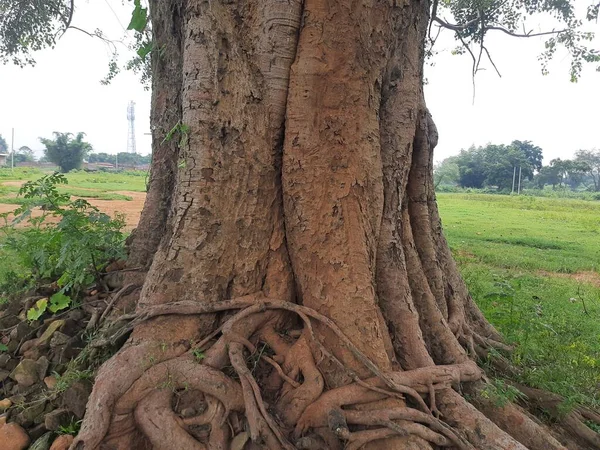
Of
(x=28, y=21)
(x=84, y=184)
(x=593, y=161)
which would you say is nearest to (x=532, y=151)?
(x=593, y=161)

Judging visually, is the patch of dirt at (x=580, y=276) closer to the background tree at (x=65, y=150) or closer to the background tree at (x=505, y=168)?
the background tree at (x=65, y=150)

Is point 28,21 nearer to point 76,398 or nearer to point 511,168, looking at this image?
point 76,398

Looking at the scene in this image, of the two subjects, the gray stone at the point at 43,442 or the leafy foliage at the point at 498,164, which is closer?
the gray stone at the point at 43,442

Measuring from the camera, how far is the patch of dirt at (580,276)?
7.44m

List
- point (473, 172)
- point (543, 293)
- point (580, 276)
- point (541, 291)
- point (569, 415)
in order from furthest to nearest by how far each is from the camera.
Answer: point (473, 172), point (580, 276), point (541, 291), point (543, 293), point (569, 415)

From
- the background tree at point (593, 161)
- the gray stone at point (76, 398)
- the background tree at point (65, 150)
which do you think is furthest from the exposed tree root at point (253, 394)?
the background tree at point (593, 161)

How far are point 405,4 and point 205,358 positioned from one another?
8.12 ft

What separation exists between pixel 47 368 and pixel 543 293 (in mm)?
6492

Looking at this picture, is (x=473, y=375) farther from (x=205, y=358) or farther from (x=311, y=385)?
(x=205, y=358)

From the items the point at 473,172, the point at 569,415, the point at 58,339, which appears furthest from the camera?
the point at 473,172

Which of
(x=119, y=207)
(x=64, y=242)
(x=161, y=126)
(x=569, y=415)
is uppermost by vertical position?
(x=161, y=126)

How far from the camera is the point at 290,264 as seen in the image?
2.58 meters

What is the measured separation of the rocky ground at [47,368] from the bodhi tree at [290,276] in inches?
11.3

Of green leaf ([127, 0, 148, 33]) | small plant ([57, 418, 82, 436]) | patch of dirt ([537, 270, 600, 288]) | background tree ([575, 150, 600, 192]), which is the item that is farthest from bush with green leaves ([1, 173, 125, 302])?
background tree ([575, 150, 600, 192])
